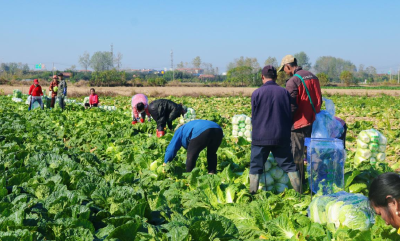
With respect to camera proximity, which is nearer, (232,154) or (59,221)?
(59,221)

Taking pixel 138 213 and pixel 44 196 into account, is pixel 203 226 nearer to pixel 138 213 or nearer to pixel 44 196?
pixel 138 213

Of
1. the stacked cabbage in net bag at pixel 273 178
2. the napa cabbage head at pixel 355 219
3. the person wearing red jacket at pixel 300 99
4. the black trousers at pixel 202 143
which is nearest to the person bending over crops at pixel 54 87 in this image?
the black trousers at pixel 202 143

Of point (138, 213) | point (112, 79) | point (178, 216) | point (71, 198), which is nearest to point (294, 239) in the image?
point (178, 216)

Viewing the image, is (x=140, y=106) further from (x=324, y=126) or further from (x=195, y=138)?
(x=324, y=126)

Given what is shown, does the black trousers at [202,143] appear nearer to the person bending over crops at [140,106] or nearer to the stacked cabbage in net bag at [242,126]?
the person bending over crops at [140,106]

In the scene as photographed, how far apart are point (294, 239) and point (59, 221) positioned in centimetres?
175

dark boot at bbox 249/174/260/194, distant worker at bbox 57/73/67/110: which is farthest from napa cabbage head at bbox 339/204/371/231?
distant worker at bbox 57/73/67/110

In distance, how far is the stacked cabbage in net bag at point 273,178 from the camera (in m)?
4.97

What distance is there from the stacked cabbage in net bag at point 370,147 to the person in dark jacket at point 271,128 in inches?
90.8

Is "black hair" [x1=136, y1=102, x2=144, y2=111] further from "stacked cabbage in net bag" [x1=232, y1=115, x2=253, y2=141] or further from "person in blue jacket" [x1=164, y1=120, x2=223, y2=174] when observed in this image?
"person in blue jacket" [x1=164, y1=120, x2=223, y2=174]

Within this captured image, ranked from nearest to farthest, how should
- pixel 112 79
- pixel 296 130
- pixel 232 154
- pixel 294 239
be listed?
pixel 294 239
pixel 296 130
pixel 232 154
pixel 112 79

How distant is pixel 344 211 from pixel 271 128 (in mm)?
1453

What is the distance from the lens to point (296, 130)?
524 centimetres

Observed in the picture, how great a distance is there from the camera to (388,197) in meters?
2.88
